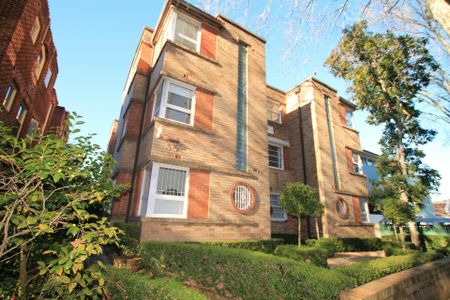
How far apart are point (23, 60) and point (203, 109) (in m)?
9.63

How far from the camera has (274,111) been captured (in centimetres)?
1730

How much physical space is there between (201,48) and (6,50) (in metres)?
8.09

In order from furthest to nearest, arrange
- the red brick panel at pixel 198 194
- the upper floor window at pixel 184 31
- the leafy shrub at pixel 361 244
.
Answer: the leafy shrub at pixel 361 244 → the upper floor window at pixel 184 31 → the red brick panel at pixel 198 194

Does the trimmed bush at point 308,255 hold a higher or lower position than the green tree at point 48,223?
lower

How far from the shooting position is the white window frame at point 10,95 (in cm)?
997

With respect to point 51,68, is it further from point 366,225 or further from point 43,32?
point 366,225

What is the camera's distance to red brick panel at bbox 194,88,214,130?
380 inches

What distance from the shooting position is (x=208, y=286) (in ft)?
16.8

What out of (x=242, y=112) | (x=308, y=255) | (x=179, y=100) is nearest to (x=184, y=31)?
(x=179, y=100)

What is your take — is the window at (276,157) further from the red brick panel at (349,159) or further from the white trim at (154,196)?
the white trim at (154,196)

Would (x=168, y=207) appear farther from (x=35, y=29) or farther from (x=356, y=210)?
(x=356, y=210)

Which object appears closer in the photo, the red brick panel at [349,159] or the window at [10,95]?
the window at [10,95]

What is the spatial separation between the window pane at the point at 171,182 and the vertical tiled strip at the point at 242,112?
9.61ft

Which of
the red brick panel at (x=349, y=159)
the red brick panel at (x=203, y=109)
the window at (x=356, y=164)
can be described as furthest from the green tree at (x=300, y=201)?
the window at (x=356, y=164)
